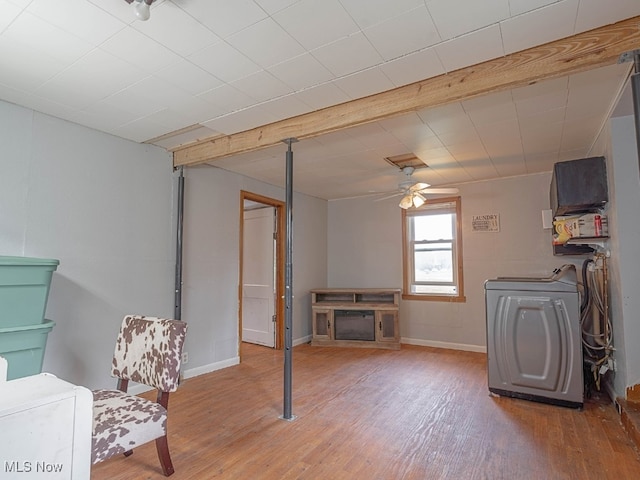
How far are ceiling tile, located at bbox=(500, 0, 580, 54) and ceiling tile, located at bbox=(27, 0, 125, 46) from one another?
6.69 ft

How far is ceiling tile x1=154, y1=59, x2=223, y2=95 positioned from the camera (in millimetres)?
2236

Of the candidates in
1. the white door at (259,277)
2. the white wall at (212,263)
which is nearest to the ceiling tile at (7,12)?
the white wall at (212,263)

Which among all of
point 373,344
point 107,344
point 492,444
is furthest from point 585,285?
point 107,344

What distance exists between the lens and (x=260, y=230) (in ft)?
18.4

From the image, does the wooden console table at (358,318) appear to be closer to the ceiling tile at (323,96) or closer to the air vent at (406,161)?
the air vent at (406,161)

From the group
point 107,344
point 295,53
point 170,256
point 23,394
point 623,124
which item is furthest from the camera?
point 170,256

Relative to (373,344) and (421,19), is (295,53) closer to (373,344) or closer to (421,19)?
(421,19)

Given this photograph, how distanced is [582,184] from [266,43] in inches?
118

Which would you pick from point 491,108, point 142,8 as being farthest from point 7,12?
point 491,108

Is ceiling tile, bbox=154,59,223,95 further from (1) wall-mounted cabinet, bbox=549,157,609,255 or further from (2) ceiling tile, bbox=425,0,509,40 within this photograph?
(1) wall-mounted cabinet, bbox=549,157,609,255

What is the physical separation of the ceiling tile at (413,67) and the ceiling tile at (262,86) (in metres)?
0.72

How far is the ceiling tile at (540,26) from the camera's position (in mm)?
1729

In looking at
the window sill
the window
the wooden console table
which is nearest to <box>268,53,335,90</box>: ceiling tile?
the window

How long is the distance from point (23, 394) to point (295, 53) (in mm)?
2017
